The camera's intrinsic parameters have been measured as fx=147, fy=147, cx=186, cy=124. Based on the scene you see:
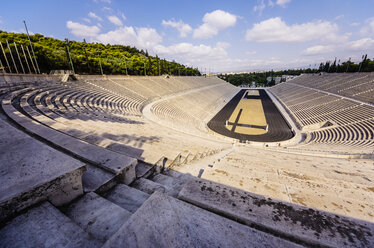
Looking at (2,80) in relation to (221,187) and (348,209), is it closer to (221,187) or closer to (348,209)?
(221,187)

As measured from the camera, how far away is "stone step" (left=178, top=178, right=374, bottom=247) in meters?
1.23

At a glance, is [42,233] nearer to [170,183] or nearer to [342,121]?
[170,183]

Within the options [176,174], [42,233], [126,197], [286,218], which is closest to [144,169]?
[176,174]

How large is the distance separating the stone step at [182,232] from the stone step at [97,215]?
309 mm

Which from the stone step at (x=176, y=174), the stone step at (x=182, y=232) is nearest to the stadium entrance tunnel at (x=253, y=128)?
the stone step at (x=176, y=174)

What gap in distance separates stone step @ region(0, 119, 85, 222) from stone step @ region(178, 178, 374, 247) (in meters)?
1.22

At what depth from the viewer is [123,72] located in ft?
134

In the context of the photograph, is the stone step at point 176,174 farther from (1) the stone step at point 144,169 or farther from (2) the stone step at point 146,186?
(2) the stone step at point 146,186

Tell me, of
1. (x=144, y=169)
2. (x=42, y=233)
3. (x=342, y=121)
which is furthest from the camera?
(x=342, y=121)

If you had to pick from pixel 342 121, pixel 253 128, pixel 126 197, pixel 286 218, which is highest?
pixel 286 218

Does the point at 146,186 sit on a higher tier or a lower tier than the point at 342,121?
higher

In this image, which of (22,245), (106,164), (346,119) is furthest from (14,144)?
(346,119)

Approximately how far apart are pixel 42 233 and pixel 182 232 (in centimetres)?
102

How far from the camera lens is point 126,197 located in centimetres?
190
